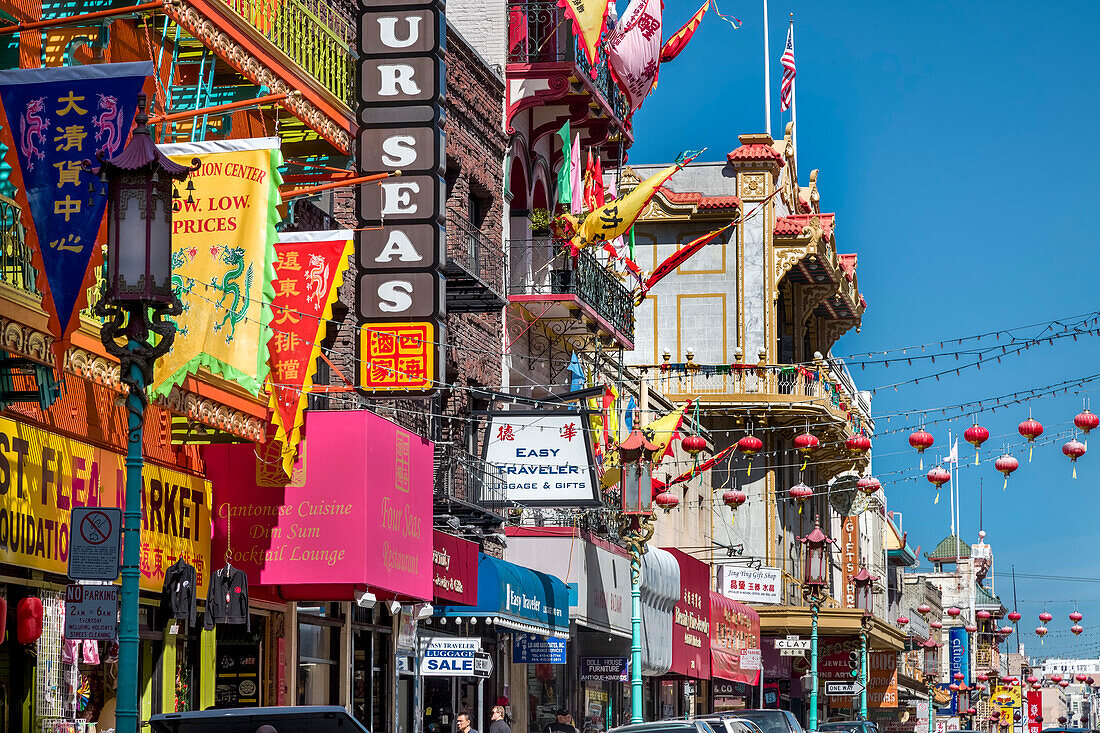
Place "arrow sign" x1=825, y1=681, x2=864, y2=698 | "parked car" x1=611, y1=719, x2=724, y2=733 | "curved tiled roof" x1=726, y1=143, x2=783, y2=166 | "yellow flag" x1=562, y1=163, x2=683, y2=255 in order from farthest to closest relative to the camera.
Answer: "arrow sign" x1=825, y1=681, x2=864, y2=698
"curved tiled roof" x1=726, y1=143, x2=783, y2=166
"yellow flag" x1=562, y1=163, x2=683, y2=255
"parked car" x1=611, y1=719, x2=724, y2=733

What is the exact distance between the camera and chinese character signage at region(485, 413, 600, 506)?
91.4 feet

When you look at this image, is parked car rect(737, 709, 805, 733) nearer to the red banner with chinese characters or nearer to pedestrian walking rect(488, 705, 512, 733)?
pedestrian walking rect(488, 705, 512, 733)

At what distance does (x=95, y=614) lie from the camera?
12.1 m

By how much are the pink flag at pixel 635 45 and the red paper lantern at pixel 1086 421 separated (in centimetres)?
1035

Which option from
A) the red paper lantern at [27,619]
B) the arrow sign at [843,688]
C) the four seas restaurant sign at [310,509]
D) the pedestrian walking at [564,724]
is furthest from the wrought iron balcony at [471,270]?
the arrow sign at [843,688]

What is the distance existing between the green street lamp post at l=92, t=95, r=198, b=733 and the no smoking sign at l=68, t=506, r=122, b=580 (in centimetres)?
36

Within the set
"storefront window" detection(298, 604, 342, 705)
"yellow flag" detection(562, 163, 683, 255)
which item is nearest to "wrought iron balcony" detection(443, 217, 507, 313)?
"yellow flag" detection(562, 163, 683, 255)

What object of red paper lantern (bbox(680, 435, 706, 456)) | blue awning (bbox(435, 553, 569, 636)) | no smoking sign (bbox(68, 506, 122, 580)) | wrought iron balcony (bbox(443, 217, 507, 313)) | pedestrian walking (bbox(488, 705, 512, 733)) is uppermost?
wrought iron balcony (bbox(443, 217, 507, 313))

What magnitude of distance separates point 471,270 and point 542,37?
5804 millimetres

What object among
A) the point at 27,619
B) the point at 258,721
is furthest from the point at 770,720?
the point at 258,721

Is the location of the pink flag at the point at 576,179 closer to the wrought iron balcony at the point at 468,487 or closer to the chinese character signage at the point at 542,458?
the chinese character signage at the point at 542,458

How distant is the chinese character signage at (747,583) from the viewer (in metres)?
45.2

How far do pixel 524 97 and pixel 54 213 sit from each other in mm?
18945

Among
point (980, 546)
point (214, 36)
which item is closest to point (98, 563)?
point (214, 36)
